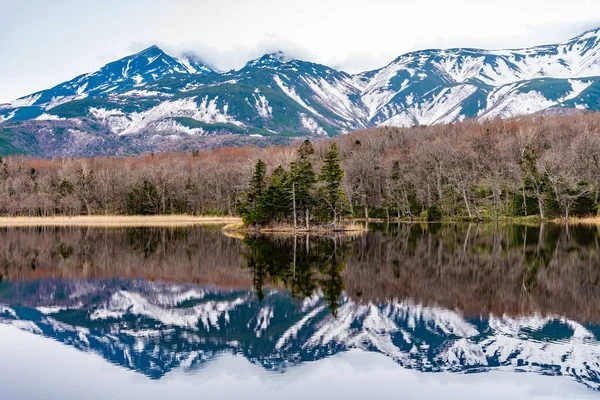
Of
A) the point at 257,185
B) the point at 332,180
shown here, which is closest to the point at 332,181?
the point at 332,180

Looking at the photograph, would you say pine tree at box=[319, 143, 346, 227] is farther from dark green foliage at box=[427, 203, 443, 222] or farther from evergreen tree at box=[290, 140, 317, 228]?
dark green foliage at box=[427, 203, 443, 222]

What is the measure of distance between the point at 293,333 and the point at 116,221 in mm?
89892

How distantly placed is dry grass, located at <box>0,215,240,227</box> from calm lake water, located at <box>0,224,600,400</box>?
58841 millimetres

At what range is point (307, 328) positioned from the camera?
2102cm

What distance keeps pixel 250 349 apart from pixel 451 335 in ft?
24.0

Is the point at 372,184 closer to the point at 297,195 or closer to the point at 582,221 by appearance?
the point at 582,221

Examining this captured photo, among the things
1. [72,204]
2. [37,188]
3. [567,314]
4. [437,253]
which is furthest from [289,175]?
[37,188]

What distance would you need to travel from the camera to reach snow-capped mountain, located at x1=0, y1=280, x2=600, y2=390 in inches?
675

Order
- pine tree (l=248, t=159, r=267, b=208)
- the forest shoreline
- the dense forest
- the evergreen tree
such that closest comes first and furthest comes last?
the evergreen tree
pine tree (l=248, t=159, r=267, b=208)
the dense forest
the forest shoreline

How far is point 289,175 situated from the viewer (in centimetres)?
6925

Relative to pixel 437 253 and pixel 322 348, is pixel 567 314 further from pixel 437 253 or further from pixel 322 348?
pixel 437 253

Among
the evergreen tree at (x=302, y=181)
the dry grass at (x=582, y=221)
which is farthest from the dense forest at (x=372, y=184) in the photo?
the dry grass at (x=582, y=221)

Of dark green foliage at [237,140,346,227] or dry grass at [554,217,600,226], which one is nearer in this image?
dark green foliage at [237,140,346,227]

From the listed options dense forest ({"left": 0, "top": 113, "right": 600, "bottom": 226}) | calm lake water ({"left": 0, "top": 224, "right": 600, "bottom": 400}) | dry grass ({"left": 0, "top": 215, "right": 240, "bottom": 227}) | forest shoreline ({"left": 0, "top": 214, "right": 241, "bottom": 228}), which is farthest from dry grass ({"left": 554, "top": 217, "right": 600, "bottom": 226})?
dry grass ({"left": 0, "top": 215, "right": 240, "bottom": 227})
